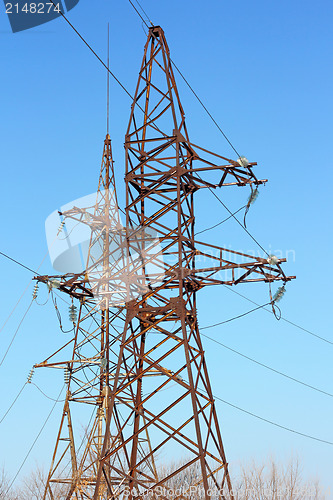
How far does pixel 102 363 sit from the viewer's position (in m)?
26.2

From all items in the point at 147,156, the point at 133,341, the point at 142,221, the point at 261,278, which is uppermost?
the point at 147,156

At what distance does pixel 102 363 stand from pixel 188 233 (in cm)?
833

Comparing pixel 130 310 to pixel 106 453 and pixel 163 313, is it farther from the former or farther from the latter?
pixel 106 453

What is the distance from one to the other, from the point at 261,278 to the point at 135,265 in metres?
3.67

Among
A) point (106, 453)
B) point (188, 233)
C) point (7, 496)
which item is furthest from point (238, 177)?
point (7, 496)

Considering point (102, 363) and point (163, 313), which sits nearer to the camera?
point (163, 313)

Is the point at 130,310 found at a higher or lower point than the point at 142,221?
lower

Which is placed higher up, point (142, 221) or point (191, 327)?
point (142, 221)

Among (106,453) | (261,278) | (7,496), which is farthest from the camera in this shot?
(7,496)

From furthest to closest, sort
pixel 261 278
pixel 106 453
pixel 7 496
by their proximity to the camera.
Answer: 1. pixel 7 496
2. pixel 261 278
3. pixel 106 453

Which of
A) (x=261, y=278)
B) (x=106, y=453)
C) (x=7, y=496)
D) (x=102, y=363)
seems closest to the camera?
(x=106, y=453)

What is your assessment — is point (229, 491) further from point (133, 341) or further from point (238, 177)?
point (238, 177)

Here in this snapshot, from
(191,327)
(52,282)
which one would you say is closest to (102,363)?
(52,282)

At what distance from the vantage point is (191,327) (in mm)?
19359
